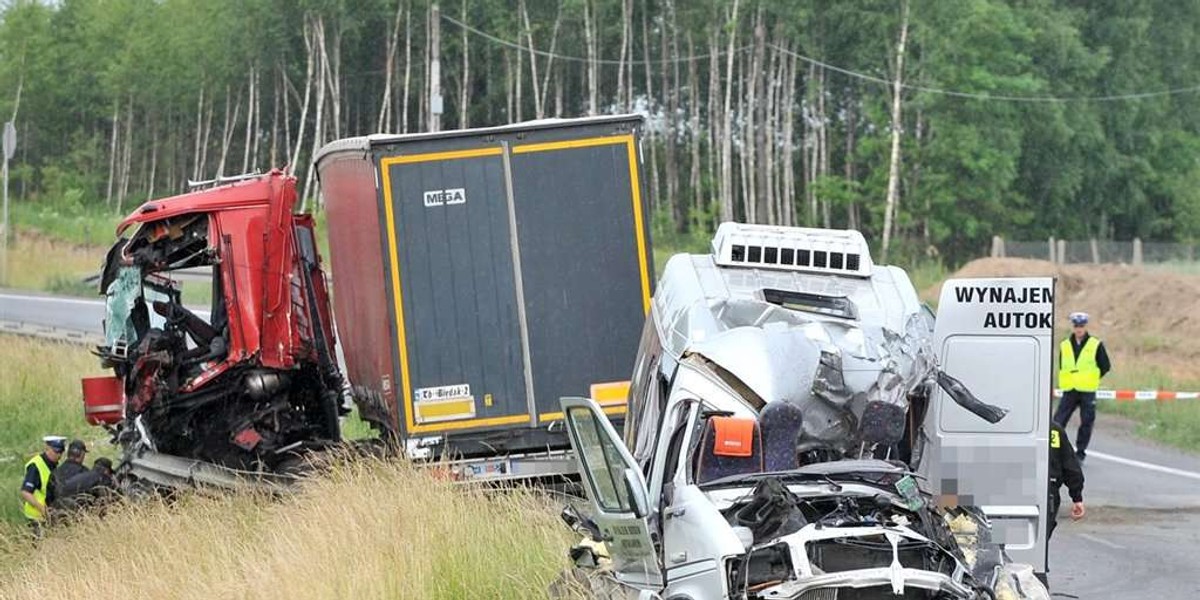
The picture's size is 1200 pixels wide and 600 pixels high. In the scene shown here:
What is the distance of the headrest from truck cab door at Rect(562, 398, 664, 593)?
543 mm

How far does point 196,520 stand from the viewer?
1282 centimetres

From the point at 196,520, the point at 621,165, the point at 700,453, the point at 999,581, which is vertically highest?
the point at 621,165

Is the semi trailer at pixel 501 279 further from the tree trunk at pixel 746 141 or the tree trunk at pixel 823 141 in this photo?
the tree trunk at pixel 823 141

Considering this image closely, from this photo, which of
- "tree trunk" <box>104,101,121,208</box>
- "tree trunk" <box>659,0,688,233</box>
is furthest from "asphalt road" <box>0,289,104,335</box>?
"tree trunk" <box>104,101,121,208</box>

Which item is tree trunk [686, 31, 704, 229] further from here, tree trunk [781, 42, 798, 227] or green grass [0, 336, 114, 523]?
green grass [0, 336, 114, 523]

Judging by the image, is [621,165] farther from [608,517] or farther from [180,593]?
[608,517]

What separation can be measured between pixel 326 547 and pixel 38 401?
50.1ft

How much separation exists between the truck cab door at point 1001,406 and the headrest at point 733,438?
4.90ft

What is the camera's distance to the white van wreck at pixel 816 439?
22.3 ft

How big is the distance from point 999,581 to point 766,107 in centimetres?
5498

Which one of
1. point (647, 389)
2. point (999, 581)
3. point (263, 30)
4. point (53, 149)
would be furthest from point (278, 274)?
point (53, 149)

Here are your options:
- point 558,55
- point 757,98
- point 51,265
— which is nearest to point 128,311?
point 51,265

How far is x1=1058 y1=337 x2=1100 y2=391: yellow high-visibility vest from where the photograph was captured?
56.4ft

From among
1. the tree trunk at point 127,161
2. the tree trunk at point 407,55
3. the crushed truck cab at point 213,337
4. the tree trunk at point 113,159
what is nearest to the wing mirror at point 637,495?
the crushed truck cab at point 213,337
